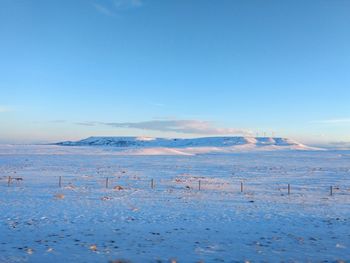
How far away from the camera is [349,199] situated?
2330 cm

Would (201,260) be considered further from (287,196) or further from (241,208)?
(287,196)

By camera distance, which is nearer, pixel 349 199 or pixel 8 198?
pixel 8 198

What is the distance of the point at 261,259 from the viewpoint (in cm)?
1014

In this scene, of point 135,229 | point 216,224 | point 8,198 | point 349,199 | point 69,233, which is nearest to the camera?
point 69,233

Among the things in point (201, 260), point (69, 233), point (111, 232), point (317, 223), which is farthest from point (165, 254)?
point (317, 223)

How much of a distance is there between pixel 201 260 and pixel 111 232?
460cm

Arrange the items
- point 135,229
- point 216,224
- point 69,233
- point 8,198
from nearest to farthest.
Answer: point 69,233
point 135,229
point 216,224
point 8,198

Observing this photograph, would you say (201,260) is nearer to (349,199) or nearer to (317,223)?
(317,223)

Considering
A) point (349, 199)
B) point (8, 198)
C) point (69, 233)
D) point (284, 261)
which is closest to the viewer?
point (284, 261)

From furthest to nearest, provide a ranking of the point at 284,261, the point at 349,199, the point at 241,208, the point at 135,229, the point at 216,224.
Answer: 1. the point at 349,199
2. the point at 241,208
3. the point at 216,224
4. the point at 135,229
5. the point at 284,261

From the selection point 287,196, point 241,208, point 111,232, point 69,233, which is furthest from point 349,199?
point 69,233

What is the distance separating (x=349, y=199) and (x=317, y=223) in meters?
9.42

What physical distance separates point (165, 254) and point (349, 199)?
17366mm

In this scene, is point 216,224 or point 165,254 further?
point 216,224
